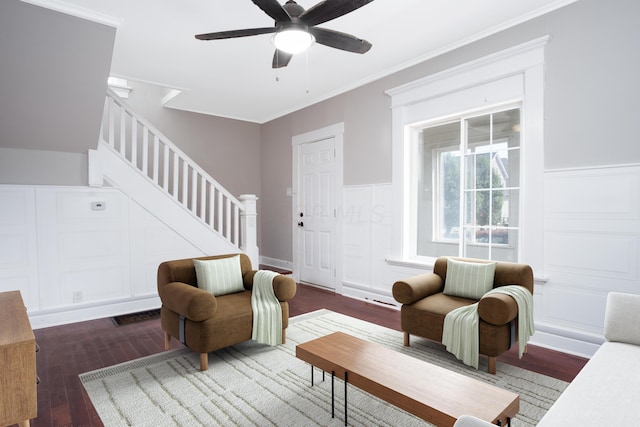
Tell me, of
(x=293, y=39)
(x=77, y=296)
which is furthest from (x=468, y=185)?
(x=77, y=296)

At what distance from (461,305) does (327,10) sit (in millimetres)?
2294

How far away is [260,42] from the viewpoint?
349 cm

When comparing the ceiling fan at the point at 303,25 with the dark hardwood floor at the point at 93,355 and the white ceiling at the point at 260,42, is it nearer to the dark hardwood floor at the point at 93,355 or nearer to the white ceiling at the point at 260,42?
the white ceiling at the point at 260,42

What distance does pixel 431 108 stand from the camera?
3836 millimetres

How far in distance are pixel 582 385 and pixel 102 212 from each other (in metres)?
4.40

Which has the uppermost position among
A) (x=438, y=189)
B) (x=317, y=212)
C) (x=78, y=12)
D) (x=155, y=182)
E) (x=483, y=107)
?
(x=78, y=12)

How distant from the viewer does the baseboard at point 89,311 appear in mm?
3609

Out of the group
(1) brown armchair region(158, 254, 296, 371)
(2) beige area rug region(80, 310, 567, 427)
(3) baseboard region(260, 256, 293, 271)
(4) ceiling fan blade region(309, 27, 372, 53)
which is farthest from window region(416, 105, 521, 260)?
(3) baseboard region(260, 256, 293, 271)

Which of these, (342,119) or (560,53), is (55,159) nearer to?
(342,119)

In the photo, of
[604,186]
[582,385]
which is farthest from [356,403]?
[604,186]

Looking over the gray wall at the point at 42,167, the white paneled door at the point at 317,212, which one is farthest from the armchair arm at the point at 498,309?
the gray wall at the point at 42,167

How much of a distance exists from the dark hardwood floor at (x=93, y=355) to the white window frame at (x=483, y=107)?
770mm

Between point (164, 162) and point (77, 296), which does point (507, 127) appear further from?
point (77, 296)

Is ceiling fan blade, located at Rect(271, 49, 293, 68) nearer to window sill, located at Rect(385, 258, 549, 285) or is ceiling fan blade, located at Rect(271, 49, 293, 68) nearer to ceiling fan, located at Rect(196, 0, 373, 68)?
ceiling fan, located at Rect(196, 0, 373, 68)
